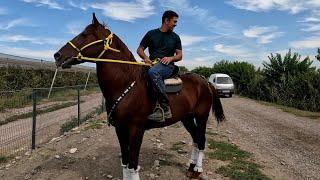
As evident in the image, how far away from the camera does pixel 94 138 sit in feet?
35.9

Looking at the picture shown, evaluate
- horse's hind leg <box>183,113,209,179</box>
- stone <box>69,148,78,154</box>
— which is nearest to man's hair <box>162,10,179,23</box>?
horse's hind leg <box>183,113,209,179</box>

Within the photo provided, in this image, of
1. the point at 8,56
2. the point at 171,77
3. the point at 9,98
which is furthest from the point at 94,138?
the point at 8,56

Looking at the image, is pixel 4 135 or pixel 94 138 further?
pixel 4 135

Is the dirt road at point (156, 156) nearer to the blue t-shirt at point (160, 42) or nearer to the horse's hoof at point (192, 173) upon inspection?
the horse's hoof at point (192, 173)

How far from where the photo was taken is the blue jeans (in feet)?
21.2

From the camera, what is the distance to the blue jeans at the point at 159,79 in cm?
648

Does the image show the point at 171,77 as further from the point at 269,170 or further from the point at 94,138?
the point at 94,138

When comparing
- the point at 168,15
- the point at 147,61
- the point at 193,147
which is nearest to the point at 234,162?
the point at 193,147

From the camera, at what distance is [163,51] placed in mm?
6914

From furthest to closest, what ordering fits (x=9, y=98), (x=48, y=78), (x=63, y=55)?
1. (x=48, y=78)
2. (x=9, y=98)
3. (x=63, y=55)

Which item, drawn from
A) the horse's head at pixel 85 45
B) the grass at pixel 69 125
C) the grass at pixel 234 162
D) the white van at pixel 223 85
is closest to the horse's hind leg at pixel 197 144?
the grass at pixel 234 162

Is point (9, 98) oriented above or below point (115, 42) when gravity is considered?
below

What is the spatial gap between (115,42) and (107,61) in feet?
1.15

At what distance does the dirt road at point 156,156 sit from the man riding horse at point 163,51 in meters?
1.43
